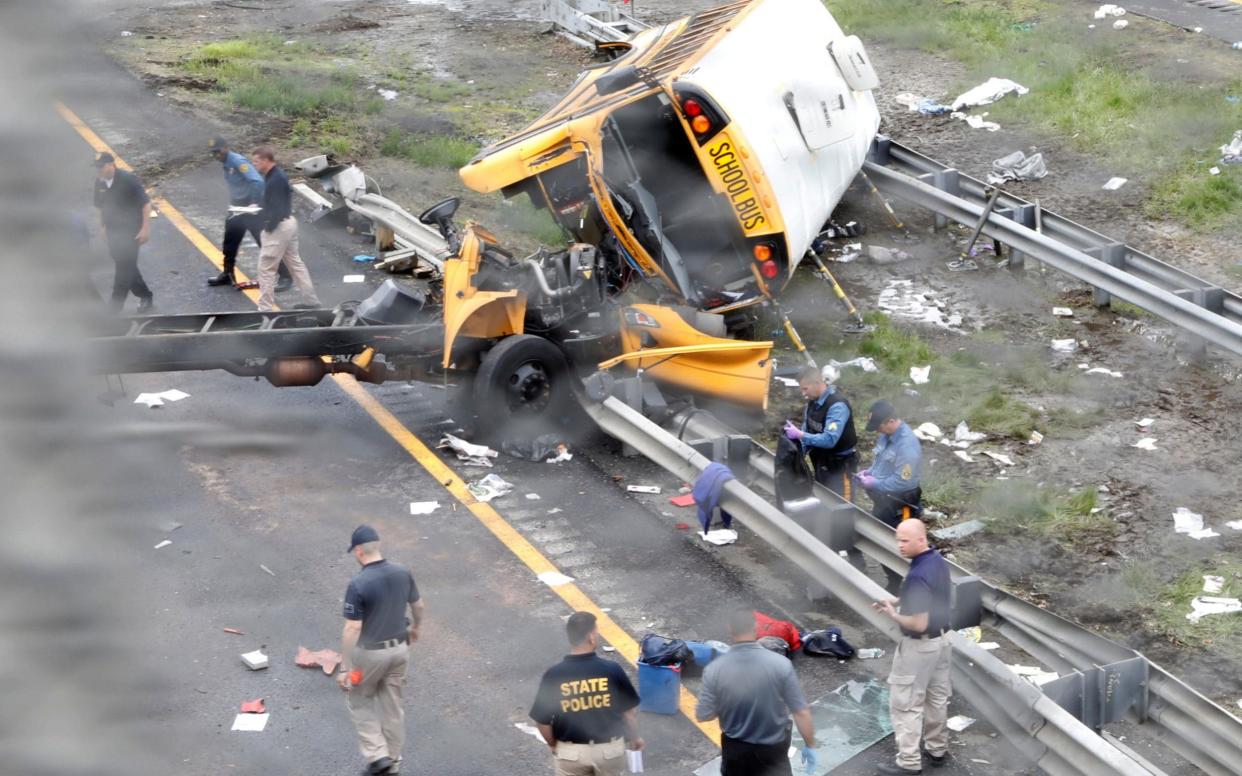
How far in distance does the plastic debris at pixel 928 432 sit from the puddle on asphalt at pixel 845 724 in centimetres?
299

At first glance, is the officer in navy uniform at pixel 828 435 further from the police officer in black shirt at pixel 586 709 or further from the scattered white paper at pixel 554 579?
the police officer in black shirt at pixel 586 709

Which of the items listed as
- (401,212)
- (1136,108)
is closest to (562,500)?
(401,212)

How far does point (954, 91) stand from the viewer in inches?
653

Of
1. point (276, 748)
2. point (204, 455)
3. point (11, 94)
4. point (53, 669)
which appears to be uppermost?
point (11, 94)

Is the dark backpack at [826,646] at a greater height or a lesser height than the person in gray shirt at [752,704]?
lesser

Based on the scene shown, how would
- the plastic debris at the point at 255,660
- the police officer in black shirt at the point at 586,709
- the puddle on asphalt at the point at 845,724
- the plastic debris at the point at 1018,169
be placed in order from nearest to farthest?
1. the police officer in black shirt at the point at 586,709
2. the puddle on asphalt at the point at 845,724
3. the plastic debris at the point at 255,660
4. the plastic debris at the point at 1018,169

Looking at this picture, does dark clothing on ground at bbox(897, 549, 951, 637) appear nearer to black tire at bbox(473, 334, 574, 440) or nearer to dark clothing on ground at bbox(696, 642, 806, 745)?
dark clothing on ground at bbox(696, 642, 806, 745)

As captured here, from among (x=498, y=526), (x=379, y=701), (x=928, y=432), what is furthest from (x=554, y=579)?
(x=928, y=432)

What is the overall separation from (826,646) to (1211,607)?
2.10 metres

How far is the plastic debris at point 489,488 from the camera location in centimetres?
872

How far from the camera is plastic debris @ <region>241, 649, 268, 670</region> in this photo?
6973 mm

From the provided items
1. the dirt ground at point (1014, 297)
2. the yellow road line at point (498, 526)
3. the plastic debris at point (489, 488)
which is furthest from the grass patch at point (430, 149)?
the plastic debris at point (489, 488)

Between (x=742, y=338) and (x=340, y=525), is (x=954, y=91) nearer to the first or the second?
(x=742, y=338)

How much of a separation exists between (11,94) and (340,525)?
8.07 meters
